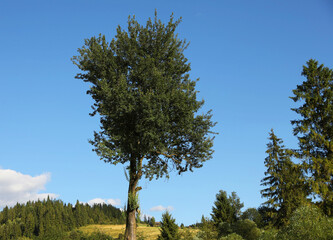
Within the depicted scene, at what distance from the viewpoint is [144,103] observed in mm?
18516

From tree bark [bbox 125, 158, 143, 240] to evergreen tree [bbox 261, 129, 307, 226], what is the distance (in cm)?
2152

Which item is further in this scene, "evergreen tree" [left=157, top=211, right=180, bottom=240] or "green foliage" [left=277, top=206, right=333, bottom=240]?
"evergreen tree" [left=157, top=211, right=180, bottom=240]

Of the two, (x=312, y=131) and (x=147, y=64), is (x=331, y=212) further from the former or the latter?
(x=147, y=64)

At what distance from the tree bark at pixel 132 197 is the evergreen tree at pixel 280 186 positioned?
21.5 meters

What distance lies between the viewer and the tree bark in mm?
18422

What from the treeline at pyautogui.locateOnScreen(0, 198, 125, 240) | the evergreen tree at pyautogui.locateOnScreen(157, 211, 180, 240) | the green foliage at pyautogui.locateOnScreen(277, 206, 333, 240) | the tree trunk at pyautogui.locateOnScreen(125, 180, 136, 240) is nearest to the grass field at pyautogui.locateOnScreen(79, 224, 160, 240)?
the evergreen tree at pyautogui.locateOnScreen(157, 211, 180, 240)

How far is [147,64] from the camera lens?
19703 mm

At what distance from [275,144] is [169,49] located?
2827cm

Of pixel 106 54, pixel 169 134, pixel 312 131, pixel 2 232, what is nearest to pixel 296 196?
pixel 312 131

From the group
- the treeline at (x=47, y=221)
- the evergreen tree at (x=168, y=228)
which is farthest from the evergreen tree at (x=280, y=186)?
the treeline at (x=47, y=221)

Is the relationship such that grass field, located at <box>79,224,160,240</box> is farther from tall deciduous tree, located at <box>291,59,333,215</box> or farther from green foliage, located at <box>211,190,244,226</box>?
tall deciduous tree, located at <box>291,59,333,215</box>

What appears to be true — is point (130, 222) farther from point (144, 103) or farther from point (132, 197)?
point (144, 103)

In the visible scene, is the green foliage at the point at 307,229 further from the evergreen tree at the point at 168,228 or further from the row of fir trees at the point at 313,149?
the evergreen tree at the point at 168,228

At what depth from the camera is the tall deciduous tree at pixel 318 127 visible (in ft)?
99.3
